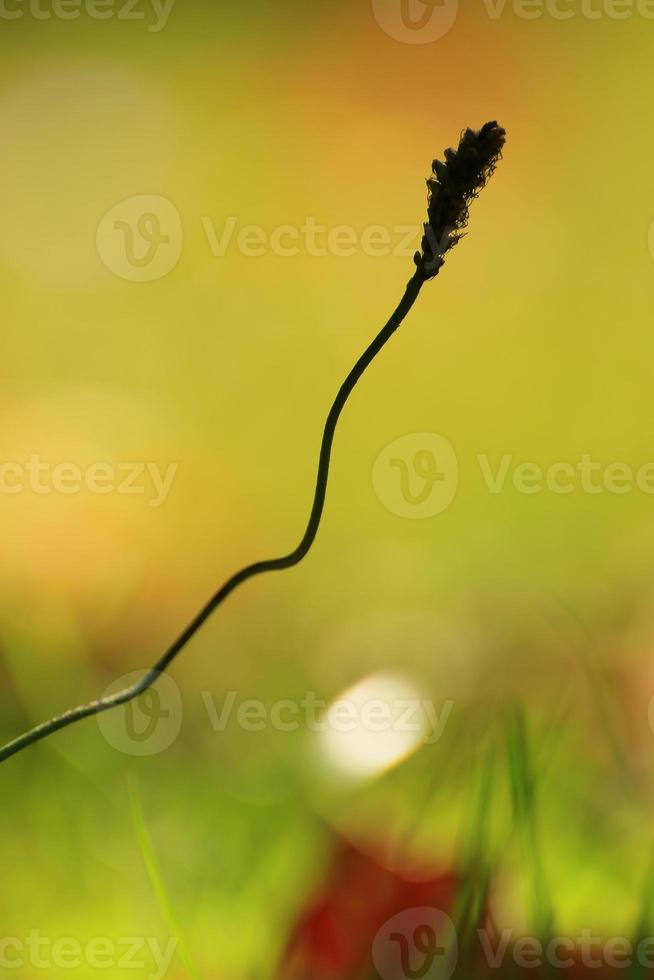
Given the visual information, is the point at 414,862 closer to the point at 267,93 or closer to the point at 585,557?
the point at 585,557

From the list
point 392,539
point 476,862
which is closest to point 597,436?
point 392,539

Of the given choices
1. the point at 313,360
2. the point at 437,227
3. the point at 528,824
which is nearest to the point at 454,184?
the point at 437,227

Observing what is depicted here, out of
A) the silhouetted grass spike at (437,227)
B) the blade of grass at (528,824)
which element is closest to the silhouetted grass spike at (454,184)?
the silhouetted grass spike at (437,227)

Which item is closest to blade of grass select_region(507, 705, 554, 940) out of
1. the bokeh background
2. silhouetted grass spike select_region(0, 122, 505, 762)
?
the bokeh background

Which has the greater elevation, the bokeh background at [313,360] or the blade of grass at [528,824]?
the bokeh background at [313,360]

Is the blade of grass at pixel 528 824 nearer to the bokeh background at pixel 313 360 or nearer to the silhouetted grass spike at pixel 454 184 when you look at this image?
the bokeh background at pixel 313 360

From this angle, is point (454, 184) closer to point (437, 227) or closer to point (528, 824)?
point (437, 227)
